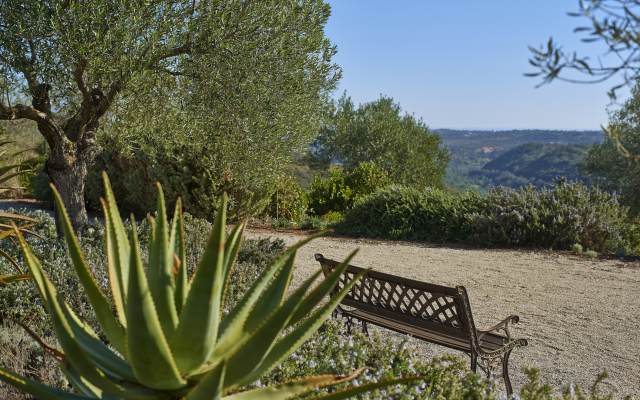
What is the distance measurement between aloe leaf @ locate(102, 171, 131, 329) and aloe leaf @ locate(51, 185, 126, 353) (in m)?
0.05

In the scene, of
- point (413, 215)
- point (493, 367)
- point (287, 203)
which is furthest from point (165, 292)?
point (287, 203)

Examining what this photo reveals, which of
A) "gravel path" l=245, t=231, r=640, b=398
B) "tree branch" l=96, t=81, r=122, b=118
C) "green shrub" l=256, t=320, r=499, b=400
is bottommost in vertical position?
"gravel path" l=245, t=231, r=640, b=398

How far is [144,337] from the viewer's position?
1046 millimetres

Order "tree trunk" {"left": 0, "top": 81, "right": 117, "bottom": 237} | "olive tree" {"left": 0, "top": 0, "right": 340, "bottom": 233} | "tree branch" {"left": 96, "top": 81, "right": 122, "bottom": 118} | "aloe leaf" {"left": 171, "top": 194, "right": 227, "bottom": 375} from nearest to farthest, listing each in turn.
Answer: "aloe leaf" {"left": 171, "top": 194, "right": 227, "bottom": 375}
"olive tree" {"left": 0, "top": 0, "right": 340, "bottom": 233}
"tree branch" {"left": 96, "top": 81, "right": 122, "bottom": 118}
"tree trunk" {"left": 0, "top": 81, "right": 117, "bottom": 237}

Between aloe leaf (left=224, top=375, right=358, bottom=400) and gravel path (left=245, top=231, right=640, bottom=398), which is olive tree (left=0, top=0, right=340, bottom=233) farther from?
aloe leaf (left=224, top=375, right=358, bottom=400)

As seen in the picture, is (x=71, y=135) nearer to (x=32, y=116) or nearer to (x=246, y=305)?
(x=32, y=116)

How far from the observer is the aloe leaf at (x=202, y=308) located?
1107mm

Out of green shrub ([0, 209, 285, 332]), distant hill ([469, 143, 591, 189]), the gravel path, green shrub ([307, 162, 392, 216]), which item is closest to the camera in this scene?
green shrub ([0, 209, 285, 332])

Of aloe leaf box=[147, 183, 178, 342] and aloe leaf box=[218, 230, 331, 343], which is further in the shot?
aloe leaf box=[218, 230, 331, 343]

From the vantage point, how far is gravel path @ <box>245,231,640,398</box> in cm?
384

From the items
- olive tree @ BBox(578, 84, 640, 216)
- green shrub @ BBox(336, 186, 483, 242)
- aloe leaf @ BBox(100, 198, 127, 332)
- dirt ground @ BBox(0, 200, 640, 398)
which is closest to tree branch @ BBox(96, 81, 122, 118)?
dirt ground @ BBox(0, 200, 640, 398)

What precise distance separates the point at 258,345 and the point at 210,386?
0.17 meters

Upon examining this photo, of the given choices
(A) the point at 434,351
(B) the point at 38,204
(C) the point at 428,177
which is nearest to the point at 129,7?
(A) the point at 434,351

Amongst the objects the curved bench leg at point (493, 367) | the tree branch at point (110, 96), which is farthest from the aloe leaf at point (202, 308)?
the tree branch at point (110, 96)
